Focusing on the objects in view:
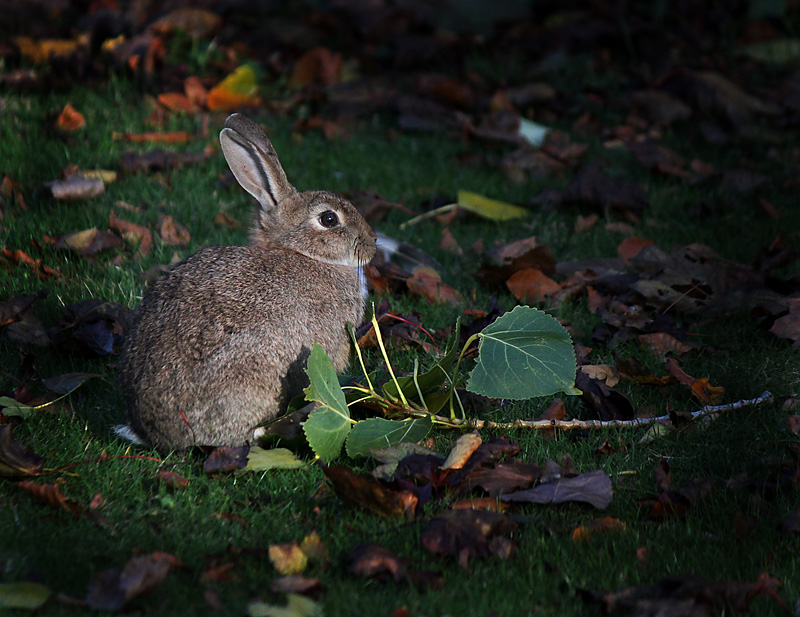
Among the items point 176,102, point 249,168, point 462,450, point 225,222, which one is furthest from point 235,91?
point 462,450

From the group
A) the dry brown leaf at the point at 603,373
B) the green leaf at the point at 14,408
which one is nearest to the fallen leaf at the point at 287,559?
the green leaf at the point at 14,408

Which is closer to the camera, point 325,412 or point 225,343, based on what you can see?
point 325,412

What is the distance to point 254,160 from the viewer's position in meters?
5.43

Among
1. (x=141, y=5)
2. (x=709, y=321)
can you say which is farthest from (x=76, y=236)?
(x=141, y=5)

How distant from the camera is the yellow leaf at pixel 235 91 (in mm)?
8672

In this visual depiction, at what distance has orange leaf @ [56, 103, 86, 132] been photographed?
304 inches

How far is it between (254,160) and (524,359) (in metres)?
2.17

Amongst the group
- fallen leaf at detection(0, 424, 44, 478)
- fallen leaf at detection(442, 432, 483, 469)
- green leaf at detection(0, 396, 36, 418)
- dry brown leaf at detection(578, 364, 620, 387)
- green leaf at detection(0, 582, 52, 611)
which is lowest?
dry brown leaf at detection(578, 364, 620, 387)

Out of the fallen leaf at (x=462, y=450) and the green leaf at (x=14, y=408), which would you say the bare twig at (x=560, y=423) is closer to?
the fallen leaf at (x=462, y=450)

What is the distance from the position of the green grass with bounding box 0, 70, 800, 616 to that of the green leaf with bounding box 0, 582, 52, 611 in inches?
1.7

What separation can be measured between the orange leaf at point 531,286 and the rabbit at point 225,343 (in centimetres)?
127

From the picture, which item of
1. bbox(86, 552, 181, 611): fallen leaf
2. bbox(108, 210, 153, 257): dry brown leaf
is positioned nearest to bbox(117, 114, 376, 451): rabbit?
bbox(86, 552, 181, 611): fallen leaf

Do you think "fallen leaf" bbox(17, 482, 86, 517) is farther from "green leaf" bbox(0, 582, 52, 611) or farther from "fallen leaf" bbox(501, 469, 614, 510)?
"fallen leaf" bbox(501, 469, 614, 510)

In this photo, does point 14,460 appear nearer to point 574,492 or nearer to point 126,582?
point 126,582
